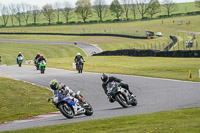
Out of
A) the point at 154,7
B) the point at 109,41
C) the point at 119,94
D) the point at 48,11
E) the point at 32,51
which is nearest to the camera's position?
the point at 119,94

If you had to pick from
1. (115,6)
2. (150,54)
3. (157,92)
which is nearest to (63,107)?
(157,92)

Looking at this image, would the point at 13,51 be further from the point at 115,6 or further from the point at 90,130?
the point at 115,6

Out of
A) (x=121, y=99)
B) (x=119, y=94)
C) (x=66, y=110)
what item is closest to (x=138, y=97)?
(x=121, y=99)

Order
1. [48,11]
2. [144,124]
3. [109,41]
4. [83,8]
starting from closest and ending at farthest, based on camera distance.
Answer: [144,124] < [109,41] < [83,8] < [48,11]

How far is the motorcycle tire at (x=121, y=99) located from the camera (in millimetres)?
16109

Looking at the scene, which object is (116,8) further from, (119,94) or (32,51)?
(119,94)

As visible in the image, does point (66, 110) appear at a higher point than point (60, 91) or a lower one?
lower

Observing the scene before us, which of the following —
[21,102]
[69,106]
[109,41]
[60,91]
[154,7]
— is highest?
[154,7]

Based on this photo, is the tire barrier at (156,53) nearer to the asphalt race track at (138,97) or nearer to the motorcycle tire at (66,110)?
the asphalt race track at (138,97)

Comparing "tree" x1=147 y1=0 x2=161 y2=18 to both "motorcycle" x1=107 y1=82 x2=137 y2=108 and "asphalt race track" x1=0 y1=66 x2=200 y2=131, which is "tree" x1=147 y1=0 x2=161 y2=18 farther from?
"motorcycle" x1=107 y1=82 x2=137 y2=108

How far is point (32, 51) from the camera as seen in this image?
82.7 metres

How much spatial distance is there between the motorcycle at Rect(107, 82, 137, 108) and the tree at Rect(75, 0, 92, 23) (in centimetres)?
15377

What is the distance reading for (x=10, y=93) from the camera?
2188cm

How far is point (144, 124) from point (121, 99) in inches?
177
